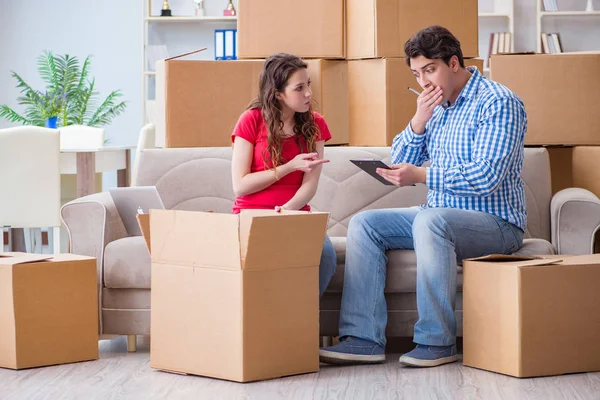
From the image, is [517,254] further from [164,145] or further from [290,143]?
[164,145]

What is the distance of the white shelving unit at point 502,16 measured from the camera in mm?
5773

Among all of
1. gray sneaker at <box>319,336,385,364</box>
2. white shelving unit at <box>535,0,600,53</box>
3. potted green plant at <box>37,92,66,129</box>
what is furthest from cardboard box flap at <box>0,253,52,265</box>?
white shelving unit at <box>535,0,600,53</box>

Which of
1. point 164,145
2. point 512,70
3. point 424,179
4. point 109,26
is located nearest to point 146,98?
point 109,26

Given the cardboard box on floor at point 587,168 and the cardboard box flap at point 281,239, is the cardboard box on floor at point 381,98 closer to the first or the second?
the cardboard box on floor at point 587,168

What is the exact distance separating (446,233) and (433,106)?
1.36ft

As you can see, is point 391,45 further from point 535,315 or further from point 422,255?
point 535,315

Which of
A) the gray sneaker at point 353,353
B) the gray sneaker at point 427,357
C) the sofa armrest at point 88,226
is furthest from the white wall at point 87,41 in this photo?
the gray sneaker at point 427,357

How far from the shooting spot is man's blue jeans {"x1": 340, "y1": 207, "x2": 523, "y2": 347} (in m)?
2.36

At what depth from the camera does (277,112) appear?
103 inches

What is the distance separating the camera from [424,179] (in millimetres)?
2473

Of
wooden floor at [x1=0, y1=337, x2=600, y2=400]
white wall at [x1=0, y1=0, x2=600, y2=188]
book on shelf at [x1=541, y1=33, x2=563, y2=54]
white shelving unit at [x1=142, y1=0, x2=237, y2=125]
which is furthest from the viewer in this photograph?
white wall at [x1=0, y1=0, x2=600, y2=188]

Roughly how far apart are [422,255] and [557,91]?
1.06 m

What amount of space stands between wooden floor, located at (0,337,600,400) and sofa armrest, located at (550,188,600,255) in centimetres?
53

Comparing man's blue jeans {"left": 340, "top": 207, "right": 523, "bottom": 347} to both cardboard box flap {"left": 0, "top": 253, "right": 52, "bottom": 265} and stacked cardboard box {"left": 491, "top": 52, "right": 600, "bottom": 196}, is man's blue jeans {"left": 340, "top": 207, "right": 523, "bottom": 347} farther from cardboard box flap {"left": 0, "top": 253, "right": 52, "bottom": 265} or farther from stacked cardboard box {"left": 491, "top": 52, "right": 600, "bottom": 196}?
cardboard box flap {"left": 0, "top": 253, "right": 52, "bottom": 265}
